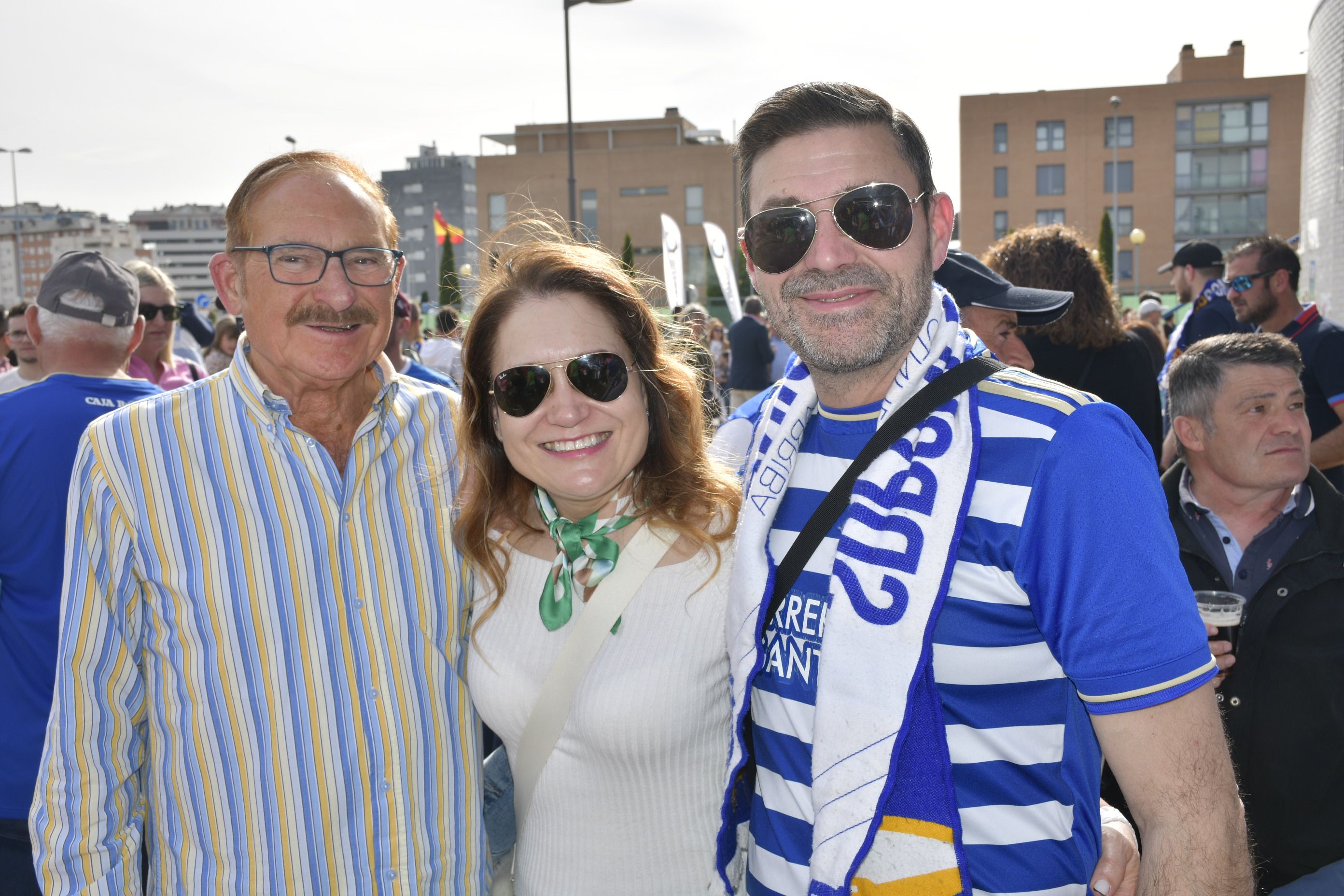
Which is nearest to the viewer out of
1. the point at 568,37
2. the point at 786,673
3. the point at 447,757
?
the point at 786,673

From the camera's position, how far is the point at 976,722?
5.61 feet

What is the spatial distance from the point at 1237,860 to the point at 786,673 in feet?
2.72

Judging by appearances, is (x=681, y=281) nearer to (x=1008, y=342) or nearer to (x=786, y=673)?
(x=1008, y=342)

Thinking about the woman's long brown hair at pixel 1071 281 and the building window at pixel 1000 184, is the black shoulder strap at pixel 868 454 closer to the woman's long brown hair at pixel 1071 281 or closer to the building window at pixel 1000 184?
the woman's long brown hair at pixel 1071 281

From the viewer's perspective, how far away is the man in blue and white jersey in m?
1.56

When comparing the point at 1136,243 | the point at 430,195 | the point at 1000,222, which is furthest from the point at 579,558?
the point at 430,195

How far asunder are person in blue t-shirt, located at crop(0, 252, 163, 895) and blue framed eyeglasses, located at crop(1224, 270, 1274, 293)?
6386 mm

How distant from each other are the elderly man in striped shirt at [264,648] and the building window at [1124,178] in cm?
6072

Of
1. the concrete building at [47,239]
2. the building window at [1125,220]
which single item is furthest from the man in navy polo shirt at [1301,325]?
the concrete building at [47,239]

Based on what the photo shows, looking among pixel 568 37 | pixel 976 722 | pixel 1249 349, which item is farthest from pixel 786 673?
pixel 568 37

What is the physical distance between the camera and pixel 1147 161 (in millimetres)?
55312

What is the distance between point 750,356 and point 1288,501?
1008 centimetres

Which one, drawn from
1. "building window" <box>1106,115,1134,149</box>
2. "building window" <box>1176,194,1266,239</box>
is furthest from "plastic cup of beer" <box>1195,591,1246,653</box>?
"building window" <box>1176,194,1266,239</box>

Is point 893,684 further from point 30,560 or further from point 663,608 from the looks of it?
point 30,560
